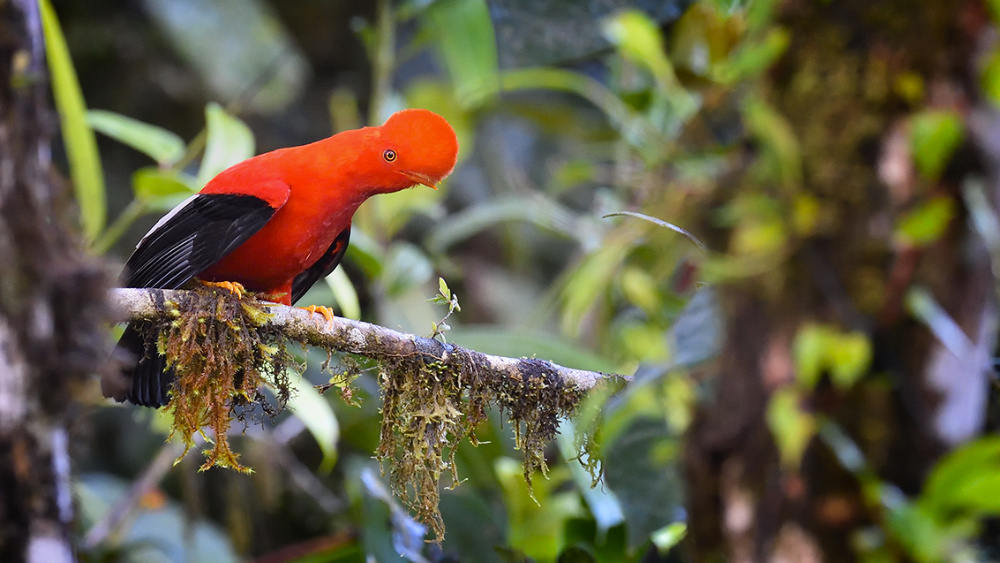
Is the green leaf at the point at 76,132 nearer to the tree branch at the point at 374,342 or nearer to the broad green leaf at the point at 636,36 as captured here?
the tree branch at the point at 374,342

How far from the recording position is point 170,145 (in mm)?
1979

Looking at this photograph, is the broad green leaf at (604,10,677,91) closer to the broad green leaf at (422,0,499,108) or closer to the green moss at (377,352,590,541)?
the broad green leaf at (422,0,499,108)

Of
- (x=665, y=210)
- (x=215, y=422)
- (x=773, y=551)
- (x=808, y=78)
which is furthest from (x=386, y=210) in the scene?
(x=773, y=551)

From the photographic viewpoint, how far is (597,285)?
7.18 feet

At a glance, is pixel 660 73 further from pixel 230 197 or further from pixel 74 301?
pixel 74 301

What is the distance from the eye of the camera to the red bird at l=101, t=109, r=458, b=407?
1273 mm

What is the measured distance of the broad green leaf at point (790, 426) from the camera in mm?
875

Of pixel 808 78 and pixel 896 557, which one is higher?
pixel 808 78

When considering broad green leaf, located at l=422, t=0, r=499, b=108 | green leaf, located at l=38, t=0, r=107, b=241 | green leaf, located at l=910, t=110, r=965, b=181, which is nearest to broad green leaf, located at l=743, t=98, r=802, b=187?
green leaf, located at l=910, t=110, r=965, b=181

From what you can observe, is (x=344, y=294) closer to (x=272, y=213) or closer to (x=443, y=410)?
(x=272, y=213)

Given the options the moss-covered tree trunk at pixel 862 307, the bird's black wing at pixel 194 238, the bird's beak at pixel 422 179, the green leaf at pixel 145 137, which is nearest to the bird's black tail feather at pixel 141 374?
the bird's black wing at pixel 194 238

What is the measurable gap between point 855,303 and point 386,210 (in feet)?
5.52

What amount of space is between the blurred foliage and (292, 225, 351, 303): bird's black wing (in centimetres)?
6

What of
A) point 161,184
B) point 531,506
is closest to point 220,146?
point 161,184
